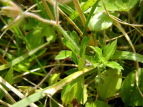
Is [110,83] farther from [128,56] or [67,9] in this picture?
[67,9]

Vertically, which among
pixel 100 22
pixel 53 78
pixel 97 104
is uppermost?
pixel 100 22

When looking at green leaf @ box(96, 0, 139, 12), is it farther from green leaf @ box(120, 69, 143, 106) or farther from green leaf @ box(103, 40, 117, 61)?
green leaf @ box(120, 69, 143, 106)

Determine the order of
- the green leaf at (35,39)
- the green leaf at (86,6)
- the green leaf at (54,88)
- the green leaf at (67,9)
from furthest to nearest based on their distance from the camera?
the green leaf at (35,39) → the green leaf at (67,9) → the green leaf at (86,6) → the green leaf at (54,88)

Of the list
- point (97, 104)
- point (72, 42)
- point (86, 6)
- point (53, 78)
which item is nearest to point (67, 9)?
point (86, 6)

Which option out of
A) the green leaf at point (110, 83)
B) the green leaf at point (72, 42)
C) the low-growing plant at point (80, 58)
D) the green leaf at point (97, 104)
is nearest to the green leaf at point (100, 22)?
the low-growing plant at point (80, 58)

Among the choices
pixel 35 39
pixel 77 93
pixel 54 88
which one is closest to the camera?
pixel 54 88

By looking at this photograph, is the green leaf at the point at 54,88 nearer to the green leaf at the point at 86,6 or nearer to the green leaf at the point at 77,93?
the green leaf at the point at 77,93
